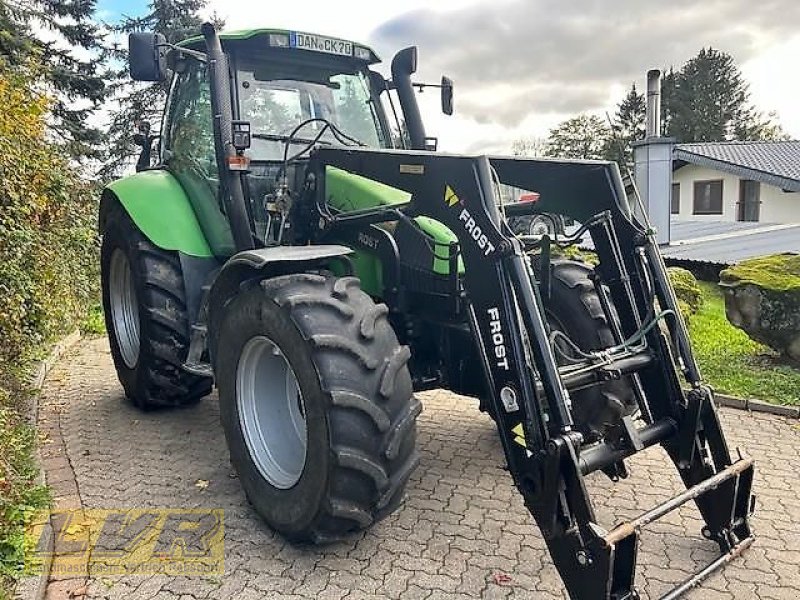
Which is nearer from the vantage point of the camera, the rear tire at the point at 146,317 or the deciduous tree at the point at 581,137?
the rear tire at the point at 146,317

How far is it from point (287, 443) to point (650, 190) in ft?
38.7

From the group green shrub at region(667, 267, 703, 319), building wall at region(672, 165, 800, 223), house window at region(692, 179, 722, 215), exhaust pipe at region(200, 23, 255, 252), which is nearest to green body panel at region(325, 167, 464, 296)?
exhaust pipe at region(200, 23, 255, 252)

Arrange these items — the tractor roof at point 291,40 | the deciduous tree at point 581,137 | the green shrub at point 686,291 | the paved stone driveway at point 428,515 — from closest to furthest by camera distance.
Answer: the paved stone driveway at point 428,515 < the tractor roof at point 291,40 < the green shrub at point 686,291 < the deciduous tree at point 581,137

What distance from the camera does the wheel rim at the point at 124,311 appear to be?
18.7 ft

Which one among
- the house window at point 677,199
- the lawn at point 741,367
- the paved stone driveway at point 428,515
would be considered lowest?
the lawn at point 741,367

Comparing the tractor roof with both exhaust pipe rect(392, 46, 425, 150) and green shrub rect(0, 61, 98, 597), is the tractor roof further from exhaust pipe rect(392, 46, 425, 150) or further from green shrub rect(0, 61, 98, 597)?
green shrub rect(0, 61, 98, 597)

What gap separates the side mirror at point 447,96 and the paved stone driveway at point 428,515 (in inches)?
90.9

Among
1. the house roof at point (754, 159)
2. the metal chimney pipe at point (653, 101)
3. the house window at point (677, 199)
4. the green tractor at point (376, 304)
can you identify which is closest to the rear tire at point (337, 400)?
the green tractor at point (376, 304)

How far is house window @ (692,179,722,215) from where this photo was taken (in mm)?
26917

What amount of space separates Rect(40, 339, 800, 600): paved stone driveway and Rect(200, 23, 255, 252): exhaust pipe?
59.2 inches

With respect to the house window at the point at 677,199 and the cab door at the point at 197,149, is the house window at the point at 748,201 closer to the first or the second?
the house window at the point at 677,199

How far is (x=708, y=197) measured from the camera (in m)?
27.4

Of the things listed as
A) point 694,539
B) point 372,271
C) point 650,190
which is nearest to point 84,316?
point 372,271

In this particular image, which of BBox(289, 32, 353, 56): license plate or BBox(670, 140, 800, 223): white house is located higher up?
BBox(289, 32, 353, 56): license plate
